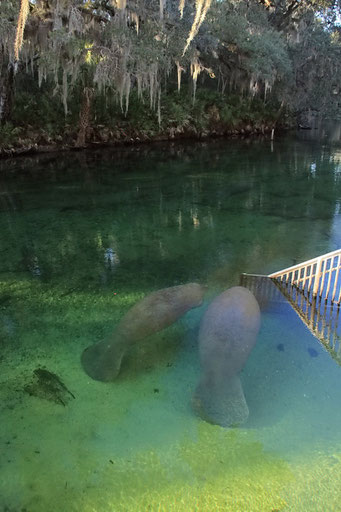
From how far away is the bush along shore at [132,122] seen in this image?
57.6ft

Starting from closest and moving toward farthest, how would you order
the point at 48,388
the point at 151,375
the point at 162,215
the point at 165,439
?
the point at 165,439
the point at 48,388
the point at 151,375
the point at 162,215

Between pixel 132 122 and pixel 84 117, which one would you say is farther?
pixel 132 122

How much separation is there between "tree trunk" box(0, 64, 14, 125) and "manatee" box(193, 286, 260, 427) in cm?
1455

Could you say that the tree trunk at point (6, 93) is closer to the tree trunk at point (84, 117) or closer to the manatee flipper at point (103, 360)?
the tree trunk at point (84, 117)

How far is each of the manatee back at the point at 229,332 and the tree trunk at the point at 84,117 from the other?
1577 centimetres

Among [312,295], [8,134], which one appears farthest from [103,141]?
[312,295]

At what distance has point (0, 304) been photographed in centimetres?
586

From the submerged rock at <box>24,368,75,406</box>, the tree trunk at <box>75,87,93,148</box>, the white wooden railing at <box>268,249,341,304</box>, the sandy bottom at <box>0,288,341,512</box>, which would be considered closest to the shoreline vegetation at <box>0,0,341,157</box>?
the tree trunk at <box>75,87,93,148</box>

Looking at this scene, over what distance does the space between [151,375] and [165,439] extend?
0.90 meters

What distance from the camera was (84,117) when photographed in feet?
61.1

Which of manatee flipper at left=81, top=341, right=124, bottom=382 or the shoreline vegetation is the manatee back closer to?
manatee flipper at left=81, top=341, right=124, bottom=382

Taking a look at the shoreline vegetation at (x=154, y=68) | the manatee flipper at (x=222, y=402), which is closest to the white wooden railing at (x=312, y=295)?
the manatee flipper at (x=222, y=402)

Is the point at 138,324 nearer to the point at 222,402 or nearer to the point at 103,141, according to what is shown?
the point at 222,402

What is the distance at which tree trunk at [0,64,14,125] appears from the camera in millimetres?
15523
